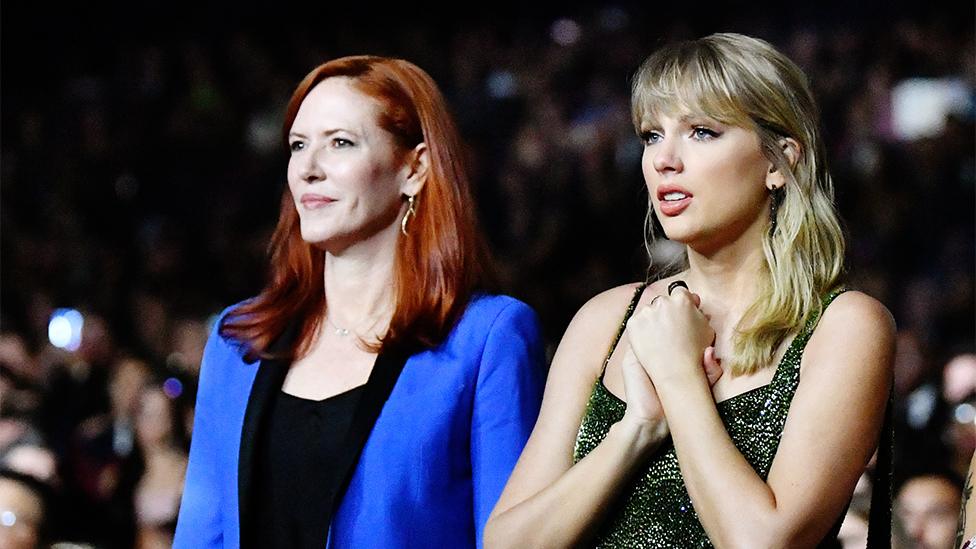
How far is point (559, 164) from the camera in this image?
18.7 ft

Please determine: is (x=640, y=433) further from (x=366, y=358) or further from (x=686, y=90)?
(x=366, y=358)

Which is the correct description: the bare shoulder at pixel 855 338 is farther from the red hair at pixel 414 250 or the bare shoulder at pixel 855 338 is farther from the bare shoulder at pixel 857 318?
the red hair at pixel 414 250

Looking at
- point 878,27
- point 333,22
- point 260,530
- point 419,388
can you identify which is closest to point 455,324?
point 419,388

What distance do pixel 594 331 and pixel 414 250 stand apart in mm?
525

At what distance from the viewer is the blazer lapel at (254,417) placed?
2361 mm

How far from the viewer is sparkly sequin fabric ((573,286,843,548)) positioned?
1856 mm

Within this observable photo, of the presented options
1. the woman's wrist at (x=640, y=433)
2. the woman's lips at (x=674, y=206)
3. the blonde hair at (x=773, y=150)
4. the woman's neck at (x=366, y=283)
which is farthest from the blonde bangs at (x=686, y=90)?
the woman's neck at (x=366, y=283)

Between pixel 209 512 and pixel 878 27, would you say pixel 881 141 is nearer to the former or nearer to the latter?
pixel 878 27

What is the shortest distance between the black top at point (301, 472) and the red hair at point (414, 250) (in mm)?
130

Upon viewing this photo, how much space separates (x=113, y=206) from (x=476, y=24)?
171cm

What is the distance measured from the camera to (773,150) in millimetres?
1963

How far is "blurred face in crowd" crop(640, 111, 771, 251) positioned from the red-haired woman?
1.78 ft

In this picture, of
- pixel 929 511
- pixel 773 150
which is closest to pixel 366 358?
pixel 773 150

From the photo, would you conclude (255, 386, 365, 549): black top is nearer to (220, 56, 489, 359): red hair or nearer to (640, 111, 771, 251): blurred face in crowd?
A: (220, 56, 489, 359): red hair
